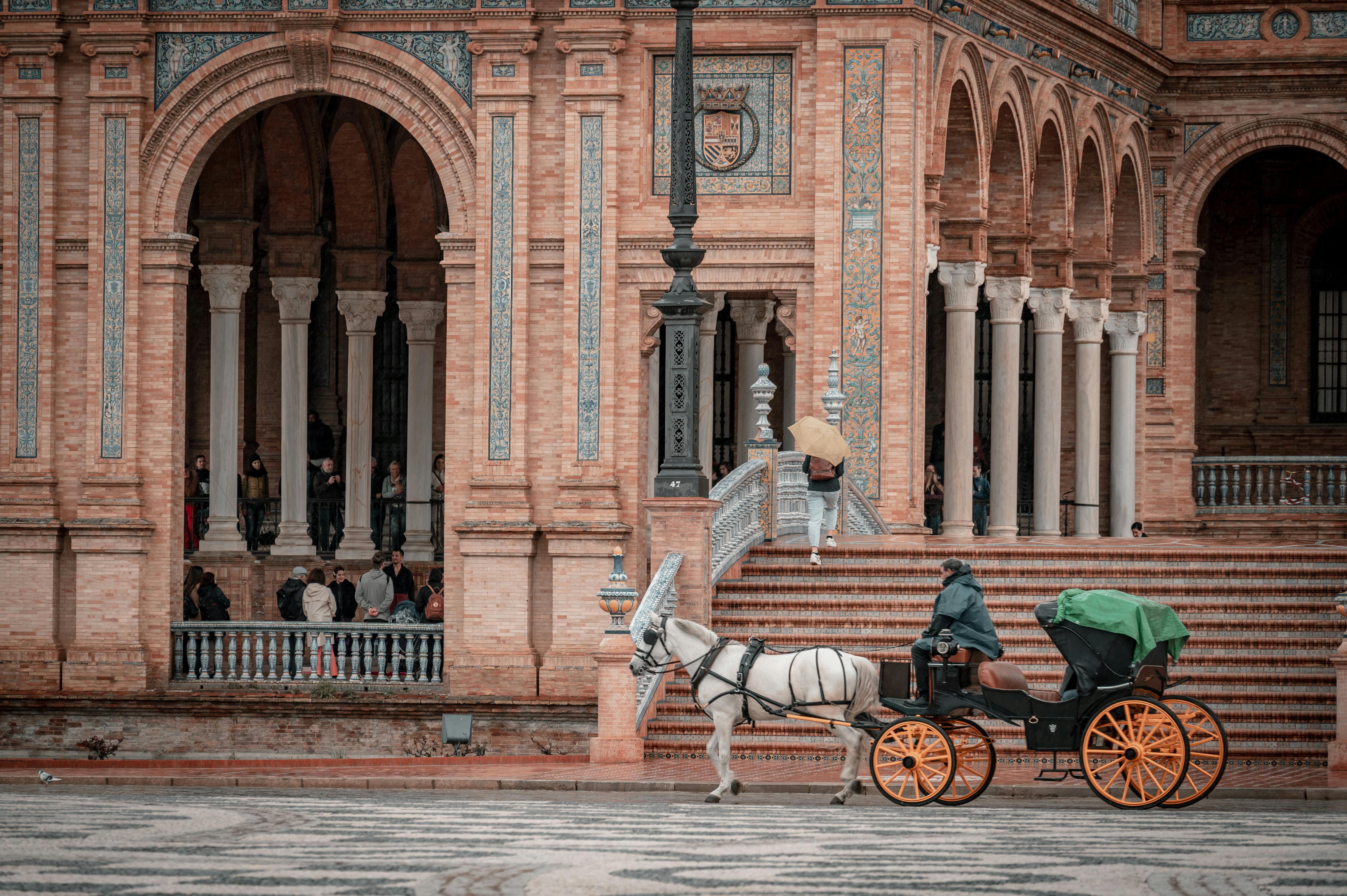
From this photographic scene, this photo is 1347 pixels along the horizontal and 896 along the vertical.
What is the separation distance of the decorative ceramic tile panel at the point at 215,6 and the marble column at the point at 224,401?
14.3ft

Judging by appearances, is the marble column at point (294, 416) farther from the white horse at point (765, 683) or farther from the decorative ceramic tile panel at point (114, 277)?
the white horse at point (765, 683)

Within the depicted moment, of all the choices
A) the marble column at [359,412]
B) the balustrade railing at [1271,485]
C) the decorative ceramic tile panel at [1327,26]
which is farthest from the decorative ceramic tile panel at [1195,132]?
the marble column at [359,412]

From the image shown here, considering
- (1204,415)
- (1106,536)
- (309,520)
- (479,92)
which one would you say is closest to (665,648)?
(479,92)

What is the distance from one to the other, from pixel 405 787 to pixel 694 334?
431cm

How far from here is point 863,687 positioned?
48.9 feet

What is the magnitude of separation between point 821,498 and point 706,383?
954 cm

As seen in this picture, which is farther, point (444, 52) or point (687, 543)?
point (444, 52)

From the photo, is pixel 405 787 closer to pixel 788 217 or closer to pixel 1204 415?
pixel 788 217

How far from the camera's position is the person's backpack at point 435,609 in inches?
974

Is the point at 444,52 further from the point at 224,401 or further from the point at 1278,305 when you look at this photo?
the point at 1278,305

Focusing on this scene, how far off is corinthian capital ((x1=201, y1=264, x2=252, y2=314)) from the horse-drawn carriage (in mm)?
14418

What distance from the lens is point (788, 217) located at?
23.8 m

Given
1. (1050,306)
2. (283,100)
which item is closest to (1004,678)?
(283,100)

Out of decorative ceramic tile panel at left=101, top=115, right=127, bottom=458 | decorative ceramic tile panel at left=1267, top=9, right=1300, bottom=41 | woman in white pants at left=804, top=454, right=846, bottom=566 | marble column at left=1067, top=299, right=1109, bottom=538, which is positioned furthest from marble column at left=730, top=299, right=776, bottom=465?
woman in white pants at left=804, top=454, right=846, bottom=566
